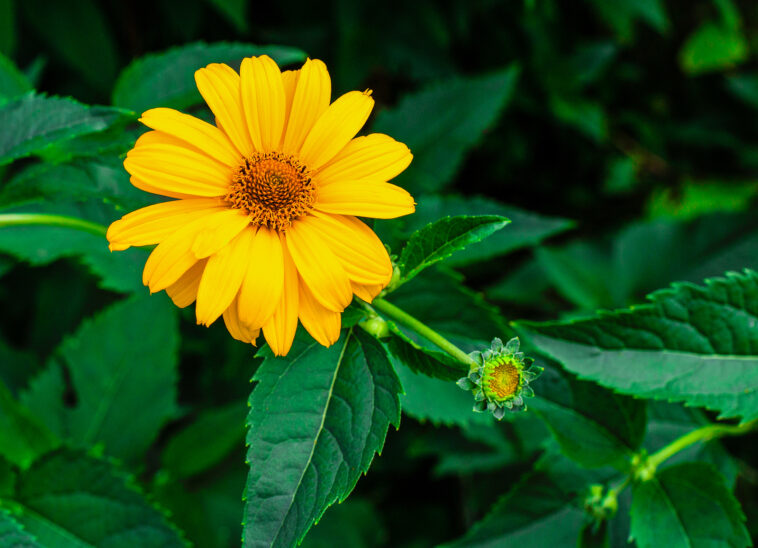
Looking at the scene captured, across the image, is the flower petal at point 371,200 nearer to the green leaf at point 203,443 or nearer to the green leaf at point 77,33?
the green leaf at point 203,443

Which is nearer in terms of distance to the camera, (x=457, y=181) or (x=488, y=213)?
(x=488, y=213)

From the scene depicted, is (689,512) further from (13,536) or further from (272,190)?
(13,536)

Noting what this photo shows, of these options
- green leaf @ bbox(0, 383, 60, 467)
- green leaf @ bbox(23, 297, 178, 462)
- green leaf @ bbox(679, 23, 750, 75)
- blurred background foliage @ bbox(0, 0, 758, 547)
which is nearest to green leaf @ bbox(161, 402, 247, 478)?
blurred background foliage @ bbox(0, 0, 758, 547)

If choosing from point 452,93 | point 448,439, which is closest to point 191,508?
point 448,439

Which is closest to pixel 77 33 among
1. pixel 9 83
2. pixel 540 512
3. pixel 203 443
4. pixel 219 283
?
pixel 9 83

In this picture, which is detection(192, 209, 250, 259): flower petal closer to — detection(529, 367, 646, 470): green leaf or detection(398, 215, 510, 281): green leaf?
detection(398, 215, 510, 281): green leaf

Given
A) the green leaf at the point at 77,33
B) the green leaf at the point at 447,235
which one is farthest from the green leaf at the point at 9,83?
the green leaf at the point at 447,235
